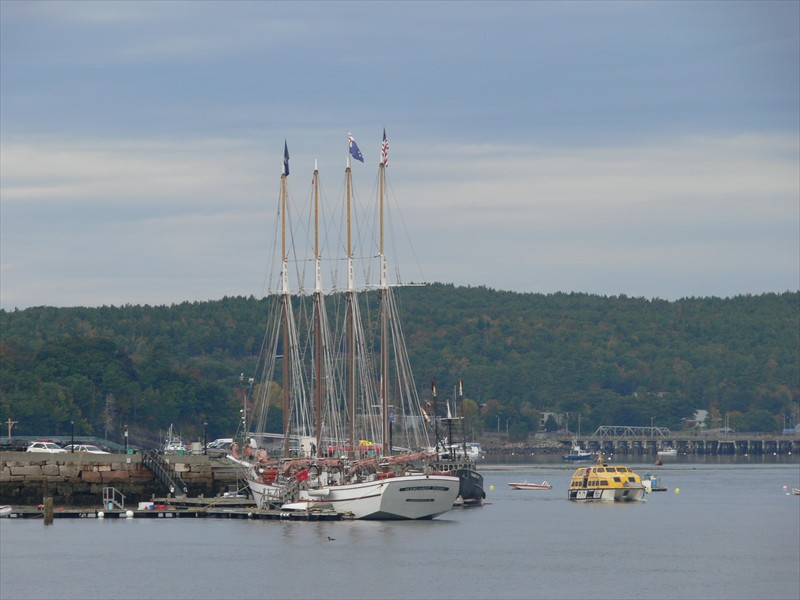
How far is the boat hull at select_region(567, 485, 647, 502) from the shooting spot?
149 meters

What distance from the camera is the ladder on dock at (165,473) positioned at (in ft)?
406

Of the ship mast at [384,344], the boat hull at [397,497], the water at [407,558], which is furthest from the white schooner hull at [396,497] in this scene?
the ship mast at [384,344]

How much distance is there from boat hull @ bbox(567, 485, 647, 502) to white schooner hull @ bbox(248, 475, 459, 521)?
42.3m

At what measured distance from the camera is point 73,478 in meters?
121

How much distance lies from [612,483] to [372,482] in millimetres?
47887

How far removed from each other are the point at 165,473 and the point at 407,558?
38.3 metres

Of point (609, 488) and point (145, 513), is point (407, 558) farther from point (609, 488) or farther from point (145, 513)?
point (609, 488)

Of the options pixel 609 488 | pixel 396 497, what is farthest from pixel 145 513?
pixel 609 488

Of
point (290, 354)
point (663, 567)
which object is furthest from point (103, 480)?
point (663, 567)

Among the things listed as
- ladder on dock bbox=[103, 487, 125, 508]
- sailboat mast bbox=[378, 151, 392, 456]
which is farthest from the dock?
sailboat mast bbox=[378, 151, 392, 456]

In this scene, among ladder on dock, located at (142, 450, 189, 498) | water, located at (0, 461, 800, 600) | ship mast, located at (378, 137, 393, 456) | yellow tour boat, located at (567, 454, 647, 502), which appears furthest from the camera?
yellow tour boat, located at (567, 454, 647, 502)

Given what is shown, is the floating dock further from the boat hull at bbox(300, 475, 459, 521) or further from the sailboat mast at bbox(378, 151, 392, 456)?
the sailboat mast at bbox(378, 151, 392, 456)

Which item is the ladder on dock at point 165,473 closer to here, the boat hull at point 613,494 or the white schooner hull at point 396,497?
the white schooner hull at point 396,497

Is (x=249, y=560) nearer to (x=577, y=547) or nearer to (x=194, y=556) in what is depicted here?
(x=194, y=556)
